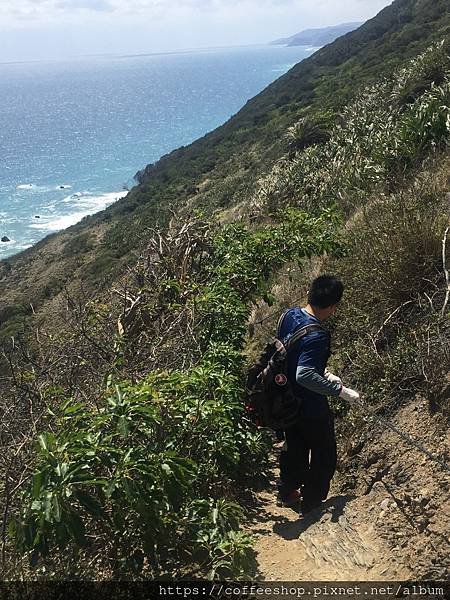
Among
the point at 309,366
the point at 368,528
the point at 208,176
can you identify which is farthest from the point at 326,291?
the point at 208,176

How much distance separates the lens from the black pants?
11.0ft

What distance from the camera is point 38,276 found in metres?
30.0

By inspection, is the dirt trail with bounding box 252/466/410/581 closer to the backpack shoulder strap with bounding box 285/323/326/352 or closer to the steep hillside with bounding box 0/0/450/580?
the steep hillside with bounding box 0/0/450/580

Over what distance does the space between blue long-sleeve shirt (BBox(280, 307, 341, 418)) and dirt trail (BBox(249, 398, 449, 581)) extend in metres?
0.60

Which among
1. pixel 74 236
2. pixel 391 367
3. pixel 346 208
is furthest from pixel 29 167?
pixel 391 367

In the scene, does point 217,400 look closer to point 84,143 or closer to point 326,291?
point 326,291

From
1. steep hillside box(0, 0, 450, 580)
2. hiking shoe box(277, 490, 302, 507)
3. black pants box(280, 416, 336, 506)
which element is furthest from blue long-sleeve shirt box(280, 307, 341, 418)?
hiking shoe box(277, 490, 302, 507)

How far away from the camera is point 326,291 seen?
314 cm

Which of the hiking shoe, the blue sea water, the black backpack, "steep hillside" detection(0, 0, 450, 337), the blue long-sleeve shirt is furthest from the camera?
the blue sea water

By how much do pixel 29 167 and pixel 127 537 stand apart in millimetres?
80706

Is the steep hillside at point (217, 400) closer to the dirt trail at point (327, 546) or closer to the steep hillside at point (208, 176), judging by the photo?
the dirt trail at point (327, 546)

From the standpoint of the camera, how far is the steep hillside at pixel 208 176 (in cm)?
2411

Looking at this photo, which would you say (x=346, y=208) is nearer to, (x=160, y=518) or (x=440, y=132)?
(x=440, y=132)

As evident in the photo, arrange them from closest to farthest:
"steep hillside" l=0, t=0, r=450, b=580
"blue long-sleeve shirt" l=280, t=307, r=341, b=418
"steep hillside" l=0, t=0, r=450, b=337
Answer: "steep hillside" l=0, t=0, r=450, b=580 < "blue long-sleeve shirt" l=280, t=307, r=341, b=418 < "steep hillside" l=0, t=0, r=450, b=337
